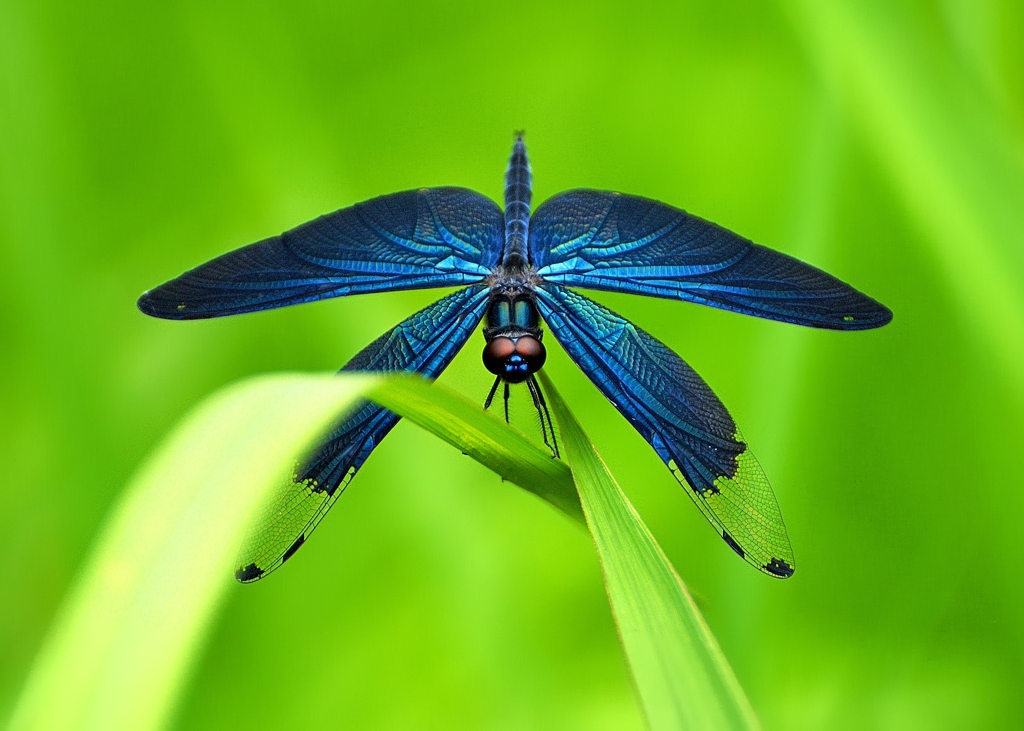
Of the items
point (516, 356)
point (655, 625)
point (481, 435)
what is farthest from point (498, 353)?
point (655, 625)

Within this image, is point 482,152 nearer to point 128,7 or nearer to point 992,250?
point 128,7

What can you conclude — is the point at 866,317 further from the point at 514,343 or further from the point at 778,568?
the point at 514,343

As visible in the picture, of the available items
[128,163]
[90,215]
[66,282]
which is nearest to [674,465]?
[66,282]

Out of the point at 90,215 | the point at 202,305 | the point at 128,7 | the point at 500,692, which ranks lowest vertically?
the point at 500,692

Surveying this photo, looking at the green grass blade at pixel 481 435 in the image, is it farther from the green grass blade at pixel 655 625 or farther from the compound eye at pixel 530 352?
the compound eye at pixel 530 352

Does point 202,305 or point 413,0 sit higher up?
point 413,0

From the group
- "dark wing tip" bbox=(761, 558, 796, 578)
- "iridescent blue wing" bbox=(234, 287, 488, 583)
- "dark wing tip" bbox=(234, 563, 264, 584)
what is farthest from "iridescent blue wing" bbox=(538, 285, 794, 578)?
"dark wing tip" bbox=(234, 563, 264, 584)

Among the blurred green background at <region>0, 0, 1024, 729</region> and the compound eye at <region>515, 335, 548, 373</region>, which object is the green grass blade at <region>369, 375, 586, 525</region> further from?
the blurred green background at <region>0, 0, 1024, 729</region>

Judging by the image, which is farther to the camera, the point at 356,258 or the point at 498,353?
the point at 356,258
